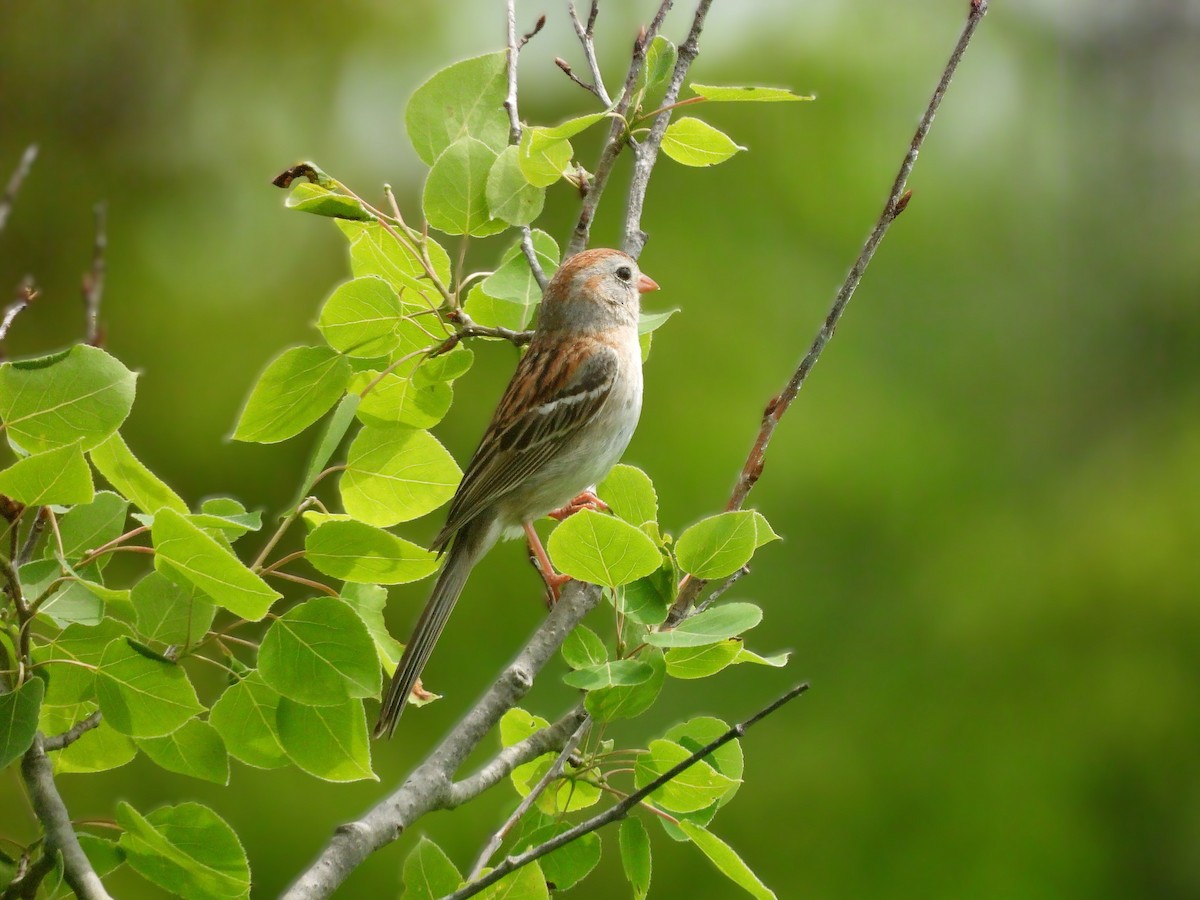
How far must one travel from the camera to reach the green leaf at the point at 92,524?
192cm

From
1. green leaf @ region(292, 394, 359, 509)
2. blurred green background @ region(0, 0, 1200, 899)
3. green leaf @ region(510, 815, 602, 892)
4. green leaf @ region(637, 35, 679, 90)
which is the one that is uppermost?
green leaf @ region(637, 35, 679, 90)

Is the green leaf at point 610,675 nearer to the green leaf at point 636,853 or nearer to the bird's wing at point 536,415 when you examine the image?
the green leaf at point 636,853

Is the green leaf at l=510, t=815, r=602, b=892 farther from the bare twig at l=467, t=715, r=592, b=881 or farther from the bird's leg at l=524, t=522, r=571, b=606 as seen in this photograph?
the bird's leg at l=524, t=522, r=571, b=606

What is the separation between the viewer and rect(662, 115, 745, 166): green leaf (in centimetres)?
258

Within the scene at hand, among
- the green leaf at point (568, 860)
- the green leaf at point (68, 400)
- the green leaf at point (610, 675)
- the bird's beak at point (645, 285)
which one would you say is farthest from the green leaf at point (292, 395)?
the bird's beak at point (645, 285)

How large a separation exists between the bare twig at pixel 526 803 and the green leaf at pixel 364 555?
0.37m

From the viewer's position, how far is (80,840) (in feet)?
6.30

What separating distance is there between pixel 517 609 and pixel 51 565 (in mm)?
6880

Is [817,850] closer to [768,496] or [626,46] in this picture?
[768,496]

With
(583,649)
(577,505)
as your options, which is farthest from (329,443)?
(577,505)

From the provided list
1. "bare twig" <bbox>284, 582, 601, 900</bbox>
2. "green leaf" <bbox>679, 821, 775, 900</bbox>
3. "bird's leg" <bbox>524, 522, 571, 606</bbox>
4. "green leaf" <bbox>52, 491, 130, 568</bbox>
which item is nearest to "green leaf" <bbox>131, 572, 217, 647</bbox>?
"green leaf" <bbox>52, 491, 130, 568</bbox>

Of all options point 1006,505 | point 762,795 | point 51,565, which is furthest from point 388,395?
point 1006,505

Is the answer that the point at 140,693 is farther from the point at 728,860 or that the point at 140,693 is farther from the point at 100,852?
the point at 728,860

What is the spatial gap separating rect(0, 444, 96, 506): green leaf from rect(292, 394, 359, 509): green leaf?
370 mm
